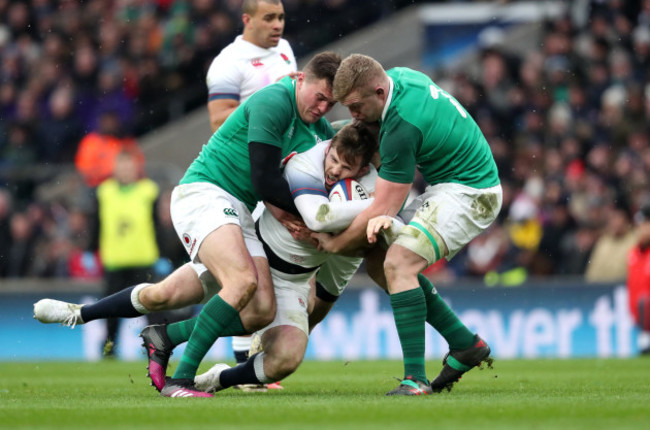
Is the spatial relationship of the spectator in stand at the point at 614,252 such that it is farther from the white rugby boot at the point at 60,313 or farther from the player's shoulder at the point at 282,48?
the white rugby boot at the point at 60,313

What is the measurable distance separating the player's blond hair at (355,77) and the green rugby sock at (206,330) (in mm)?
1456

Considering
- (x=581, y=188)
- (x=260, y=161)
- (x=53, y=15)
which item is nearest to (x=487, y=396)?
(x=260, y=161)

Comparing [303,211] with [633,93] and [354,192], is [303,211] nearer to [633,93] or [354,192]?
[354,192]

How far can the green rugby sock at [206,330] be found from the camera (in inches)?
286

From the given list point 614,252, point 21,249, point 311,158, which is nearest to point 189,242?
point 311,158

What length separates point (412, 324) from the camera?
23.9ft

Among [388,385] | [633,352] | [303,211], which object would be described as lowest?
[633,352]

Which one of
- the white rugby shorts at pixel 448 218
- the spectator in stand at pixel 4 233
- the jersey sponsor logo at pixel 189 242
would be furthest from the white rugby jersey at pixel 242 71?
the spectator in stand at pixel 4 233

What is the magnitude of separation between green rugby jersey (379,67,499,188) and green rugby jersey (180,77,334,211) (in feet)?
2.23

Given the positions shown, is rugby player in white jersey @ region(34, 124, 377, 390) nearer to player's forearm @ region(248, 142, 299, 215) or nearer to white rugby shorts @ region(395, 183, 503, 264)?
player's forearm @ region(248, 142, 299, 215)

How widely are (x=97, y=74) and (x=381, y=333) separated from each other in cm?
793

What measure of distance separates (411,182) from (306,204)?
66 centimetres

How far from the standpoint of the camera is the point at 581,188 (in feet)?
51.1

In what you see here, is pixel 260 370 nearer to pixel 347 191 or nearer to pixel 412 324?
pixel 412 324
